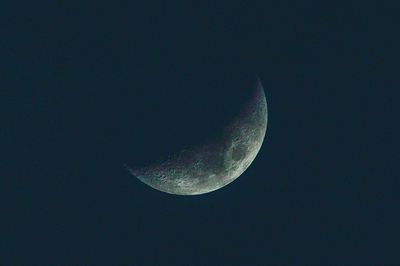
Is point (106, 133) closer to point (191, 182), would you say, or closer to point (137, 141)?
point (137, 141)

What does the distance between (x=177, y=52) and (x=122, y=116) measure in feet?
4.77

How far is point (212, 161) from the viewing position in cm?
998

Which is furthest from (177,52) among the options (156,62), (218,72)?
(218,72)

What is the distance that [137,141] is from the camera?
934 centimetres

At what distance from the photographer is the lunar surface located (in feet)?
32.4

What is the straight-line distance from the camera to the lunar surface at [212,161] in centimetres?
988

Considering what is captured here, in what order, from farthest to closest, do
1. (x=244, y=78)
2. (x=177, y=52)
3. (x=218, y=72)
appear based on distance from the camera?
1. (x=244, y=78)
2. (x=218, y=72)
3. (x=177, y=52)

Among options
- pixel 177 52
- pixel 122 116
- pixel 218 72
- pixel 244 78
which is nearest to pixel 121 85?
pixel 122 116

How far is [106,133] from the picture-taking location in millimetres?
9227

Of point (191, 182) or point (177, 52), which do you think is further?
point (191, 182)

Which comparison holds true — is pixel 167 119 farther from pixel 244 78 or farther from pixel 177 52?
pixel 244 78

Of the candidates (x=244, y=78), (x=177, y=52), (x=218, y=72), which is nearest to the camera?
(x=177, y=52)

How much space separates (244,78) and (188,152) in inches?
69.6

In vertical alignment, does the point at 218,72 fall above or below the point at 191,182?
above
